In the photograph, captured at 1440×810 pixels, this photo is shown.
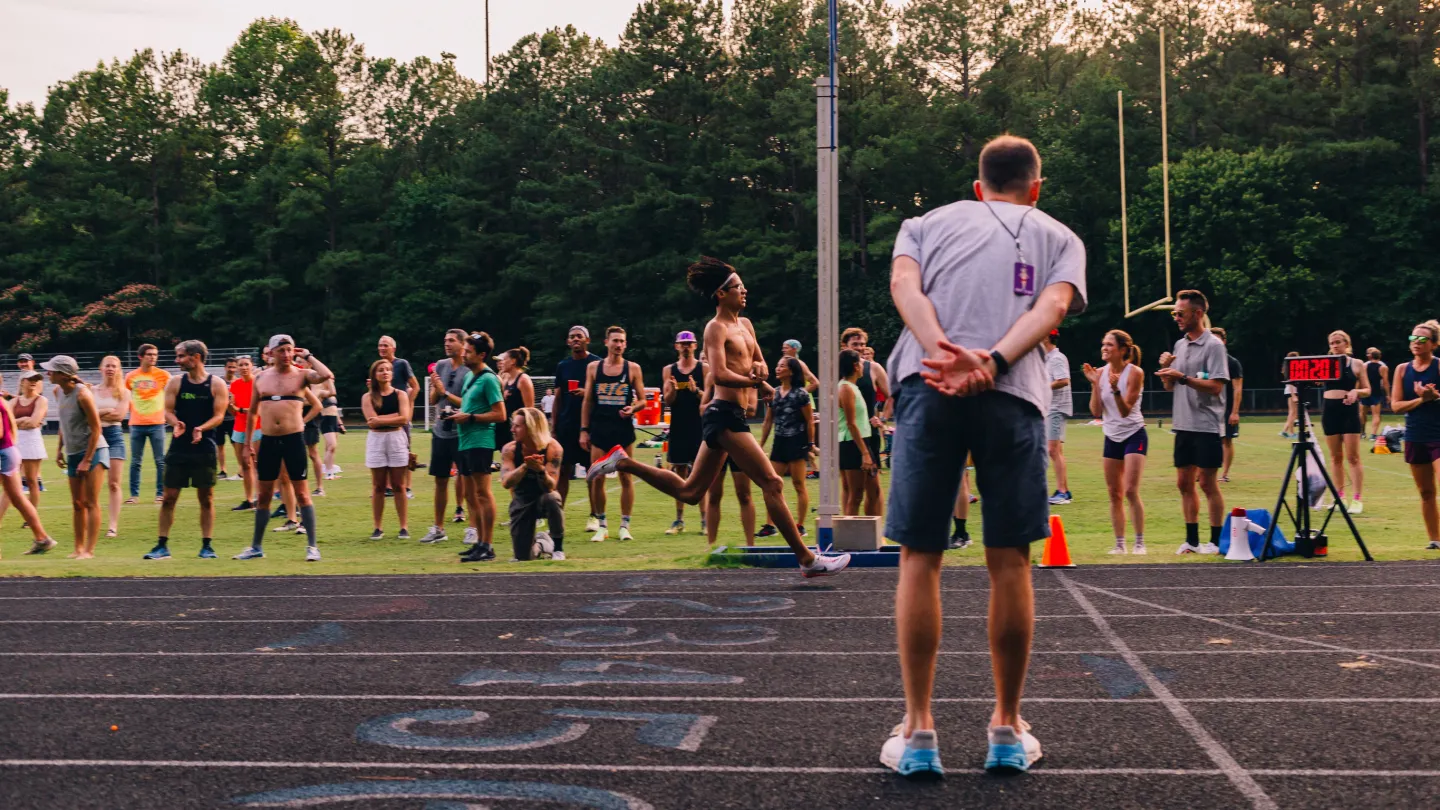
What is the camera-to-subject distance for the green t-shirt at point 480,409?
11.9m

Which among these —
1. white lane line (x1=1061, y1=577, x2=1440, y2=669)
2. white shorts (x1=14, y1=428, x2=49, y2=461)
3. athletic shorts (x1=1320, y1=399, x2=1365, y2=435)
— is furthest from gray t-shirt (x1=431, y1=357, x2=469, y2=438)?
athletic shorts (x1=1320, y1=399, x2=1365, y2=435)

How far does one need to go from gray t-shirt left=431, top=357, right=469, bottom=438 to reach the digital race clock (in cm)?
733

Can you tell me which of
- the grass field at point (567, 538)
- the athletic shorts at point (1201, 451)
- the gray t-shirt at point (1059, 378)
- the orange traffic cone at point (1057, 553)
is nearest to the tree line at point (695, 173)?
the grass field at point (567, 538)

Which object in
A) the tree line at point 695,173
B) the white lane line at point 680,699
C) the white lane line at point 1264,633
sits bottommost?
the white lane line at point 680,699

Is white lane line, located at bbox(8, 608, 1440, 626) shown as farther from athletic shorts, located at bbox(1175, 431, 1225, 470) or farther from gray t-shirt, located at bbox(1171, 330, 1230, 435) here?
gray t-shirt, located at bbox(1171, 330, 1230, 435)

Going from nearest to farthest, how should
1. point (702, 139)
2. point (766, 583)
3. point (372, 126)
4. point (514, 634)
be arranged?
point (514, 634) < point (766, 583) < point (702, 139) < point (372, 126)

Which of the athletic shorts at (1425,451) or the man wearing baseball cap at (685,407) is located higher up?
the man wearing baseball cap at (685,407)

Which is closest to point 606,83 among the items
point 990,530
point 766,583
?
point 766,583

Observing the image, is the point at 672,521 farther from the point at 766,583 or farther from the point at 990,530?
the point at 990,530

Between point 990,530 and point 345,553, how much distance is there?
9.27 metres

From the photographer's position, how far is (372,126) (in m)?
74.2

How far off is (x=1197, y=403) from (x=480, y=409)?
19.8 feet

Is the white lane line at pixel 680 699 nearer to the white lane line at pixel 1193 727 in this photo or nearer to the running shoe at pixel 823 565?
the white lane line at pixel 1193 727

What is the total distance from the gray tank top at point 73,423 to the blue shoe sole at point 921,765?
10.3 meters
